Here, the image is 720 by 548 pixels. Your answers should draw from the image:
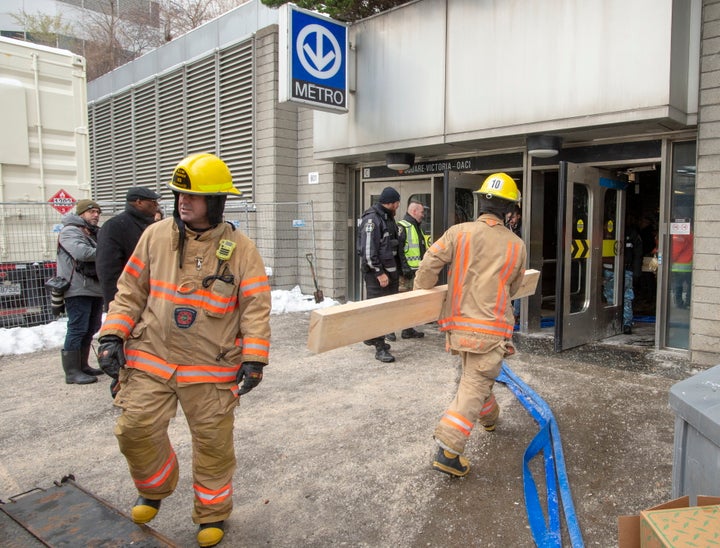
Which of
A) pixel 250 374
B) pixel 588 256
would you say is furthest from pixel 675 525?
pixel 588 256

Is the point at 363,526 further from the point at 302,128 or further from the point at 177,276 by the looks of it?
the point at 302,128

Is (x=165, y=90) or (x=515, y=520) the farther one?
(x=165, y=90)

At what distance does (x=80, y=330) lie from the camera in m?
5.17

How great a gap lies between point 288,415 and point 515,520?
2.04 m

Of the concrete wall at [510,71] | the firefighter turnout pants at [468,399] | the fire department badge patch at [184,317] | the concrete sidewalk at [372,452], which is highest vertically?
the concrete wall at [510,71]

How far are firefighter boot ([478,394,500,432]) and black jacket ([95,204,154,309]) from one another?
2939 millimetres

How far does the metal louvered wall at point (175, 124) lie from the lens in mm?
10094

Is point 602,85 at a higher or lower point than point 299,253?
higher

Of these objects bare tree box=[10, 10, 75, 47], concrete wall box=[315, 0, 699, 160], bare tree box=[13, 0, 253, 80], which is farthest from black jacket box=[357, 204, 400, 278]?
bare tree box=[10, 10, 75, 47]

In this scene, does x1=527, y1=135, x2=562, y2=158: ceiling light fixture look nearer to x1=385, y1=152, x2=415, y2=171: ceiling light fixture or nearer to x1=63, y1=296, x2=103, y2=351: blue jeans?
x1=385, y1=152, x2=415, y2=171: ceiling light fixture

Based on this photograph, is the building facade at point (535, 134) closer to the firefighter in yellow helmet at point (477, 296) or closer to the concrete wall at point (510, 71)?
the concrete wall at point (510, 71)

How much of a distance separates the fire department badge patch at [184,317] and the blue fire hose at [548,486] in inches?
75.8

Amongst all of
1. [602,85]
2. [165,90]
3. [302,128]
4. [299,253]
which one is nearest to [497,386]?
[602,85]

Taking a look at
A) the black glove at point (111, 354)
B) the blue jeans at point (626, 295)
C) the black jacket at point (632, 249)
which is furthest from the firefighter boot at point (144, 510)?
the black jacket at point (632, 249)
